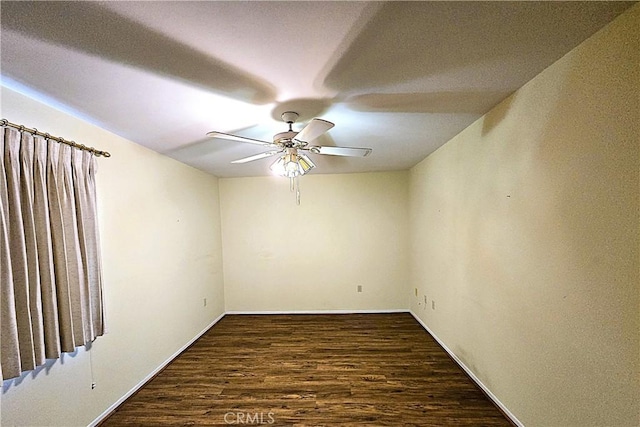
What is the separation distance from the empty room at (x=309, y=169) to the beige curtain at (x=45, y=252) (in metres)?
0.01

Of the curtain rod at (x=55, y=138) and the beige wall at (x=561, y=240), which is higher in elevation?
the curtain rod at (x=55, y=138)

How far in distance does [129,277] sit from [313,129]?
2.18 m

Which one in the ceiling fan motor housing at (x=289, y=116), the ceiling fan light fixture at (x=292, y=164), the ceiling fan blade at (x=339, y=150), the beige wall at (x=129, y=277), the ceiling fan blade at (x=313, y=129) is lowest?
the beige wall at (x=129, y=277)

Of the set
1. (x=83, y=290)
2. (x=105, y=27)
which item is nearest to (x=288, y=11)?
(x=105, y=27)

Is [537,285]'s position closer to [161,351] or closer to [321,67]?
[321,67]

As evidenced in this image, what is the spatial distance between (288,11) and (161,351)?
336cm

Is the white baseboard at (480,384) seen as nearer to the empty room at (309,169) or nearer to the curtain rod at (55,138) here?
the empty room at (309,169)

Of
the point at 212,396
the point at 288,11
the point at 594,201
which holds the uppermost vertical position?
the point at 288,11

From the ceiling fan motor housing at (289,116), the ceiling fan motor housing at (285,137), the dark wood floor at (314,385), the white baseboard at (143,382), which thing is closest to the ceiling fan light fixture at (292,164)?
the ceiling fan motor housing at (285,137)

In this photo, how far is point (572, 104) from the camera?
4.98 feet

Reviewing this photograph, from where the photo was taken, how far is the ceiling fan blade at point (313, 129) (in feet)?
5.63

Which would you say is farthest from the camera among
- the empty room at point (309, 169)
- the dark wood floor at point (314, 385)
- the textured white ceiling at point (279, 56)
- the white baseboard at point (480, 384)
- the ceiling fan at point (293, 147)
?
the dark wood floor at point (314, 385)

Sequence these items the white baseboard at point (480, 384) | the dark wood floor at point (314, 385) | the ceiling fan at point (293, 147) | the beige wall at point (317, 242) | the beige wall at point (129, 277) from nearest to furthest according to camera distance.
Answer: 1. the beige wall at point (129, 277)
2. the ceiling fan at point (293, 147)
3. the white baseboard at point (480, 384)
4. the dark wood floor at point (314, 385)
5. the beige wall at point (317, 242)

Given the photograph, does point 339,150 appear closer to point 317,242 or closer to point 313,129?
point 313,129
